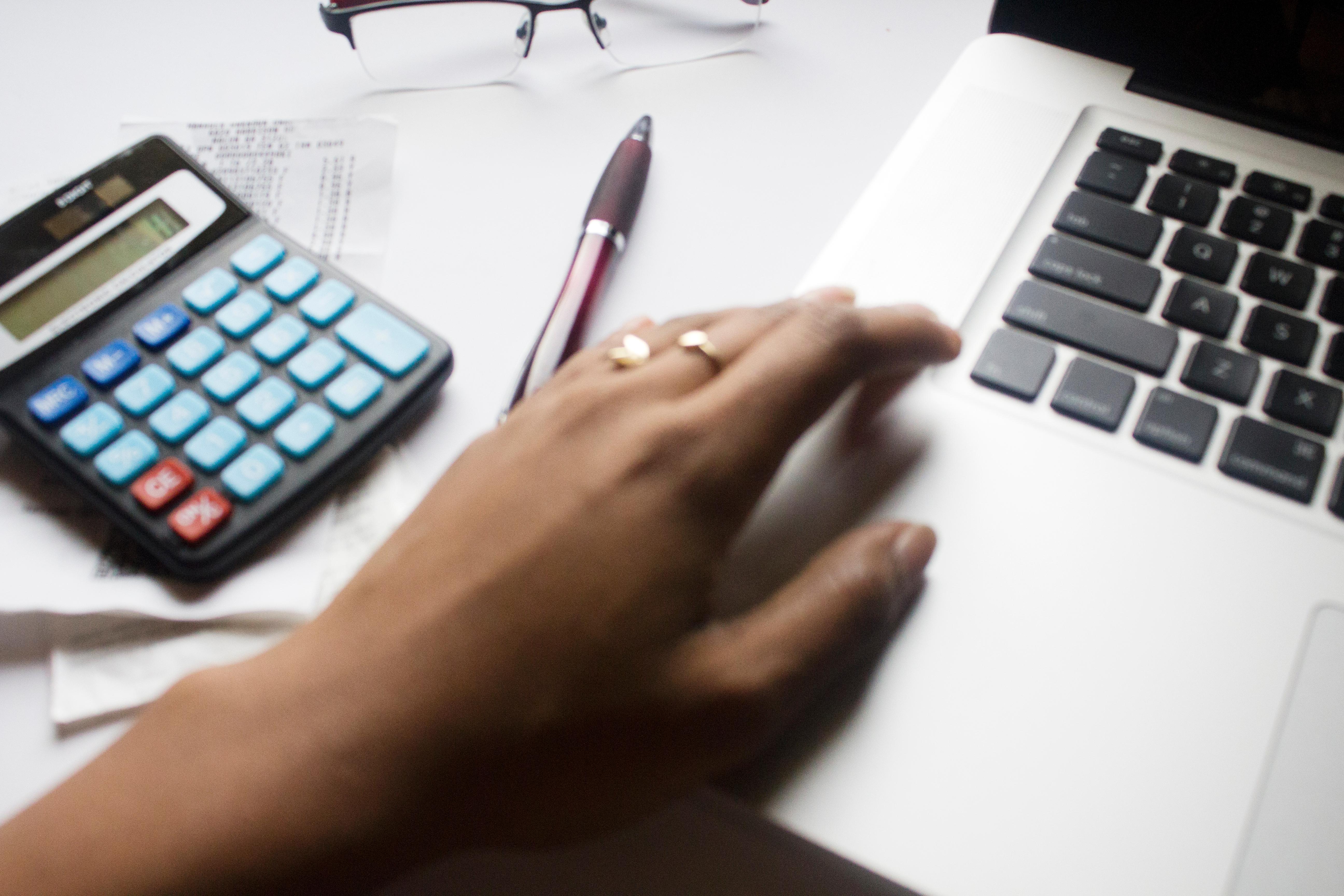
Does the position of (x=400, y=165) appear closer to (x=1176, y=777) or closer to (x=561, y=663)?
(x=561, y=663)

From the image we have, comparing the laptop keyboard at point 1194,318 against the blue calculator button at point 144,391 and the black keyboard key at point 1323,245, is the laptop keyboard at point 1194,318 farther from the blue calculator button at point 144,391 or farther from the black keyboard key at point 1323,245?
the blue calculator button at point 144,391

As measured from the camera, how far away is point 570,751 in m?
0.25

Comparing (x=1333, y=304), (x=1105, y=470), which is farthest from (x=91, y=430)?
(x=1333, y=304)

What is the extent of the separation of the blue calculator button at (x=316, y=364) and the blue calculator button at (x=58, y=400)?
79 mm

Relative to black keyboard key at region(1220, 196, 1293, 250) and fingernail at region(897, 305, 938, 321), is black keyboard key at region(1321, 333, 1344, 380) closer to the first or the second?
black keyboard key at region(1220, 196, 1293, 250)

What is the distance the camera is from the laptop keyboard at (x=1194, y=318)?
0.32m

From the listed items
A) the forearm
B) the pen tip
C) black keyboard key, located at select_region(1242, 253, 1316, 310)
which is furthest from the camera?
the pen tip

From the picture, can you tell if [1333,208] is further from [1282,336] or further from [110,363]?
[110,363]

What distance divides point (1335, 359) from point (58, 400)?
502 millimetres

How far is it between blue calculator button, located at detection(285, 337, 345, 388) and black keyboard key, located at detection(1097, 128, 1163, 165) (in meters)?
0.35

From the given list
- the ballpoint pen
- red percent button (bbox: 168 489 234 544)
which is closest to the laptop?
the ballpoint pen

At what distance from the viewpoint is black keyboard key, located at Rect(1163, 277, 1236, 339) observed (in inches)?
13.5

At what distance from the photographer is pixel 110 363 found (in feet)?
1.20

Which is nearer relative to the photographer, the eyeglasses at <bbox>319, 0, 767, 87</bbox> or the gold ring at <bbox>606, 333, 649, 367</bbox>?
the gold ring at <bbox>606, 333, 649, 367</bbox>
